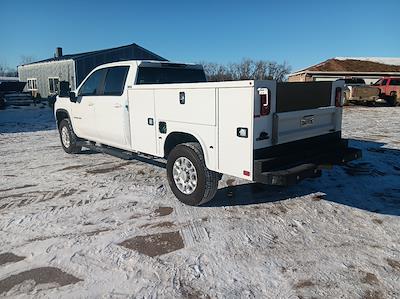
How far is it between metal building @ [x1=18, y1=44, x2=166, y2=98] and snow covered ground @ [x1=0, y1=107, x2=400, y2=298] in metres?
20.8

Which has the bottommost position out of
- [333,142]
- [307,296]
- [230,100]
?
[307,296]

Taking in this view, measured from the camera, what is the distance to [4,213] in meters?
4.82

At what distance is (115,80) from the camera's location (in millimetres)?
6395

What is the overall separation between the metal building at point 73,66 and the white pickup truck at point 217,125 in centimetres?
2092

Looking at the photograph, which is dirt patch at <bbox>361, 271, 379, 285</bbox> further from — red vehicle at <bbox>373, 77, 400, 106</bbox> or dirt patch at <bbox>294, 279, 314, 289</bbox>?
red vehicle at <bbox>373, 77, 400, 106</bbox>

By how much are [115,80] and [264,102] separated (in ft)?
11.4

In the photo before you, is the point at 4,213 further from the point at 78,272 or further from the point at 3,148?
the point at 3,148

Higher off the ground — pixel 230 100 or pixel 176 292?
pixel 230 100

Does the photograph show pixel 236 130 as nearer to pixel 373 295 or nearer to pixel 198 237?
pixel 198 237

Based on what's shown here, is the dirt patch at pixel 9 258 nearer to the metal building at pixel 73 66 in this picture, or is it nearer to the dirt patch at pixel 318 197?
the dirt patch at pixel 318 197

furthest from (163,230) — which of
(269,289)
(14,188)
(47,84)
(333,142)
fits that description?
(47,84)

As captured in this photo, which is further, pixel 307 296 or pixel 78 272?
pixel 78 272

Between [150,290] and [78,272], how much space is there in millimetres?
802

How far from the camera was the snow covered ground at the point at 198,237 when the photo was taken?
123 inches
